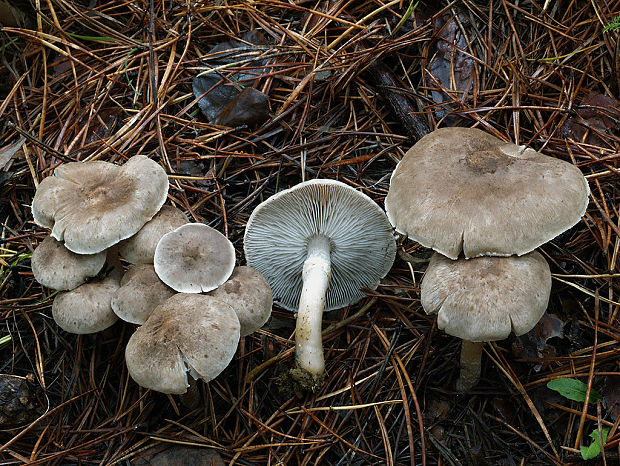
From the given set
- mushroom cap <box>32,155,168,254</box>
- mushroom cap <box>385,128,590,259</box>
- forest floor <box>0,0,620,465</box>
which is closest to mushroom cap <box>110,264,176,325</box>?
mushroom cap <box>32,155,168,254</box>

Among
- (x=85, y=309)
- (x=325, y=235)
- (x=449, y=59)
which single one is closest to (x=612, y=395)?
(x=325, y=235)

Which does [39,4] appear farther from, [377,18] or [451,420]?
[451,420]

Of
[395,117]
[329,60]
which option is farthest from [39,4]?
[395,117]

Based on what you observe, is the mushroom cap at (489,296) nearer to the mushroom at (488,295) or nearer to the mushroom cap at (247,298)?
the mushroom at (488,295)

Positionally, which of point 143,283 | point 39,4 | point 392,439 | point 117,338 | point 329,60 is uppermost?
point 39,4

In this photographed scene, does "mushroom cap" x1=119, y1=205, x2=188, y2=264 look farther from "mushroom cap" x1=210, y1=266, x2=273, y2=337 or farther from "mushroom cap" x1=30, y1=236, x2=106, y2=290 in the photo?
"mushroom cap" x1=210, y1=266, x2=273, y2=337

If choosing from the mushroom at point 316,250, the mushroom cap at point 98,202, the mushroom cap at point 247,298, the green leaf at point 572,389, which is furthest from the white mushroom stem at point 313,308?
the green leaf at point 572,389
